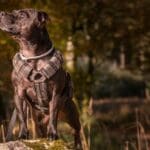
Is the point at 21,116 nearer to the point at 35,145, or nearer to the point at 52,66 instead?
the point at 35,145

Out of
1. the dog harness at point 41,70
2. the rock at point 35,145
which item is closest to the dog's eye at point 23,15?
the dog harness at point 41,70

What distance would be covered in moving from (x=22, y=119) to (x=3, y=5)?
13.5 ft

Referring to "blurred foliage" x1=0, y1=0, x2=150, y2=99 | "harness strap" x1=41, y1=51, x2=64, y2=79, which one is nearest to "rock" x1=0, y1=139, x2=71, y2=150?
"harness strap" x1=41, y1=51, x2=64, y2=79

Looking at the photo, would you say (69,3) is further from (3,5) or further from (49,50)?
(49,50)

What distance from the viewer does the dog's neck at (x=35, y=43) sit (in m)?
6.37

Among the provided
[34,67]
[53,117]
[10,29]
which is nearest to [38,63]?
[34,67]

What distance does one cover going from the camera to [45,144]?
21.1 feet

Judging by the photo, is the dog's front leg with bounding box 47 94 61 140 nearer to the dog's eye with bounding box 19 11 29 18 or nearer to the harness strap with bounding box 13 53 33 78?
the harness strap with bounding box 13 53 33 78

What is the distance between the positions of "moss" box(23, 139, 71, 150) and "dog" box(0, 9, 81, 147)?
0.18 ft

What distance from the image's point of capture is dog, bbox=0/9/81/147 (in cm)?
630

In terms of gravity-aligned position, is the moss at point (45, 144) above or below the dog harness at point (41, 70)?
below

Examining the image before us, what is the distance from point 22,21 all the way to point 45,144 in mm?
1121

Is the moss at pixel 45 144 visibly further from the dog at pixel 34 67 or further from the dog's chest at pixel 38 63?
the dog's chest at pixel 38 63

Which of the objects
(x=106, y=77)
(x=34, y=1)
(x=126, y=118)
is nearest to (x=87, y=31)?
(x=126, y=118)
